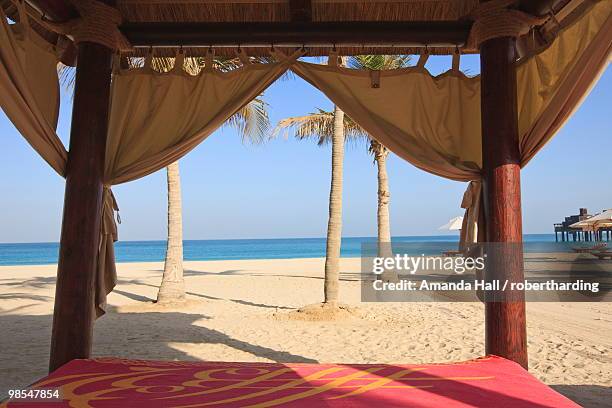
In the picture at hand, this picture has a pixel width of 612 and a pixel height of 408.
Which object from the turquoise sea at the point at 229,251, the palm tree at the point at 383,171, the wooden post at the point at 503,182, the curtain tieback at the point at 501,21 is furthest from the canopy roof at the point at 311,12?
the turquoise sea at the point at 229,251

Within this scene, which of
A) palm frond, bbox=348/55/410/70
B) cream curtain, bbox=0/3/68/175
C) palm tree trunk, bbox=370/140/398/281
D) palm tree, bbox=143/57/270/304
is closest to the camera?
cream curtain, bbox=0/3/68/175

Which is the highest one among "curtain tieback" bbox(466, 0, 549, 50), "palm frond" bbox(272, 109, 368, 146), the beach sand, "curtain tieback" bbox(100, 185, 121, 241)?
"palm frond" bbox(272, 109, 368, 146)

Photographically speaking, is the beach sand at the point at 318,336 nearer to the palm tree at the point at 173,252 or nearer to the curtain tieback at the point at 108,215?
the palm tree at the point at 173,252

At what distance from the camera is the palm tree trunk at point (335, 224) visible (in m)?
6.92

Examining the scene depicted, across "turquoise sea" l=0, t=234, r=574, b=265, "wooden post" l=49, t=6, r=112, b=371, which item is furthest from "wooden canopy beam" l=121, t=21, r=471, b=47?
"turquoise sea" l=0, t=234, r=574, b=265

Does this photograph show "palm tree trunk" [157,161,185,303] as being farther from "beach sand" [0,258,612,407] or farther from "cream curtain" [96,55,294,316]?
"cream curtain" [96,55,294,316]

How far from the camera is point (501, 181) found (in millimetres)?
2574

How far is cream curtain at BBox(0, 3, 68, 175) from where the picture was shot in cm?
236

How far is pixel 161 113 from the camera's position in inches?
120

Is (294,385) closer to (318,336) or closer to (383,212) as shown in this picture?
(318,336)

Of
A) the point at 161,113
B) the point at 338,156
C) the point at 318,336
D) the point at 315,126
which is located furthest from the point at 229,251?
the point at 161,113

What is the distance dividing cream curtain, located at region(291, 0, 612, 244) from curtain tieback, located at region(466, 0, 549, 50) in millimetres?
254

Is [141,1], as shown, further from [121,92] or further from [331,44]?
[331,44]

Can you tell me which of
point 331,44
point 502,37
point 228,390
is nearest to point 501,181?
point 502,37
